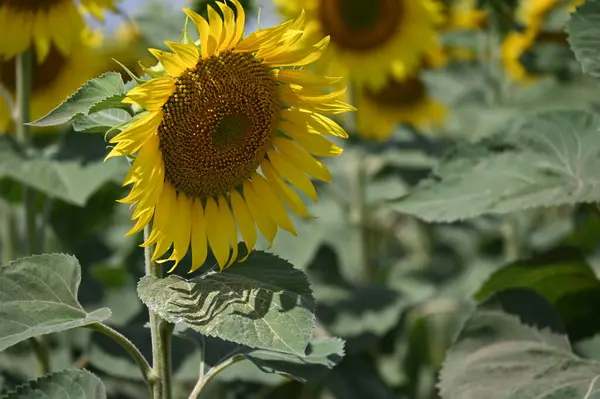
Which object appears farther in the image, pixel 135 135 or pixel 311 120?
pixel 311 120

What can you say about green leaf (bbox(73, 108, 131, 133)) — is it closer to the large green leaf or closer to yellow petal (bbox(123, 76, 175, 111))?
yellow petal (bbox(123, 76, 175, 111))

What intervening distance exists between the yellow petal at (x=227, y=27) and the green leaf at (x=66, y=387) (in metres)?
0.45

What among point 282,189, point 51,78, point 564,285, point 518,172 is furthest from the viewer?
point 51,78

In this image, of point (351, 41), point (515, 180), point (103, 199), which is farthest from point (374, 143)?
point (515, 180)

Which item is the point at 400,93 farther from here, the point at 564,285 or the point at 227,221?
the point at 227,221

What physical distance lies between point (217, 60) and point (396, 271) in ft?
5.96

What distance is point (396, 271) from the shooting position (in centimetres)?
294

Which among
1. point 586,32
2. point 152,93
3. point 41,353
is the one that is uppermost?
point 152,93

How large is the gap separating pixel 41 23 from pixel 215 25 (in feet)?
2.83

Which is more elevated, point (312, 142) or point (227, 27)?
point (227, 27)

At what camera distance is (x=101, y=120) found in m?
1.17

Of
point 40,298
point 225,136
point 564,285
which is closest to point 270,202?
point 225,136

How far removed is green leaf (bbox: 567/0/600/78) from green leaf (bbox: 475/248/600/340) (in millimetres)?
402

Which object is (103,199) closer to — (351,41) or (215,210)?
(351,41)
